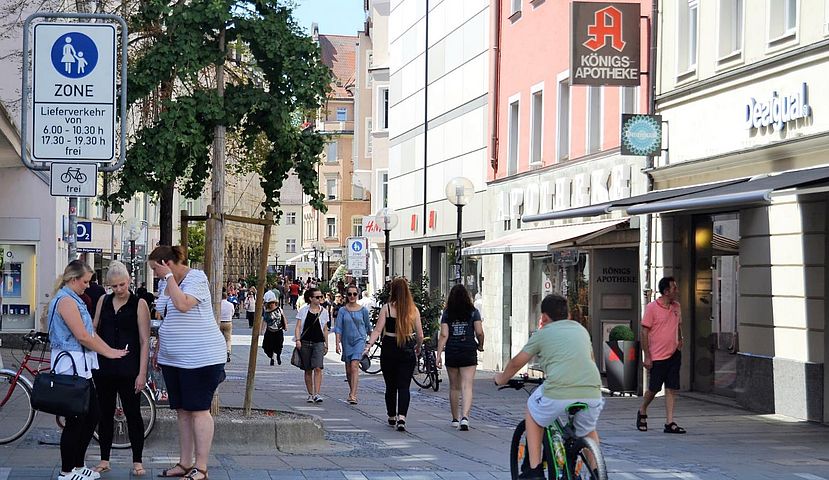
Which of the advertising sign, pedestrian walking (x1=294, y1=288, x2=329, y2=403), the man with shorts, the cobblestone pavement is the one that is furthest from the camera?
the advertising sign

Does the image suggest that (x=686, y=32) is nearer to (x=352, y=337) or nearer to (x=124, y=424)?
(x=352, y=337)

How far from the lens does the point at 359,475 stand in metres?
11.4

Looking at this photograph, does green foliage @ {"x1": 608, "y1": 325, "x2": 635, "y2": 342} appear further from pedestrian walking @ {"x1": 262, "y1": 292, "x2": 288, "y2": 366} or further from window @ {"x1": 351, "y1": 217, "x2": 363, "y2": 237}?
window @ {"x1": 351, "y1": 217, "x2": 363, "y2": 237}

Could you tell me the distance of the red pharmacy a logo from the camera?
844 inches

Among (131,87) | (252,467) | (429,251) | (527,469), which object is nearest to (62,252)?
(429,251)

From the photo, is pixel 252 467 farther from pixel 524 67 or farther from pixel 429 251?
pixel 429 251

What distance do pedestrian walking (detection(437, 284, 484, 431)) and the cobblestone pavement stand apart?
0.51m

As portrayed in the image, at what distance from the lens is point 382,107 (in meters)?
53.5

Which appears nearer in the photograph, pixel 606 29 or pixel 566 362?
pixel 566 362

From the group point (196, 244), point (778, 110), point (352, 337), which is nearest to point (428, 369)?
point (352, 337)

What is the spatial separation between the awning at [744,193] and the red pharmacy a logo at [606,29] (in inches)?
166

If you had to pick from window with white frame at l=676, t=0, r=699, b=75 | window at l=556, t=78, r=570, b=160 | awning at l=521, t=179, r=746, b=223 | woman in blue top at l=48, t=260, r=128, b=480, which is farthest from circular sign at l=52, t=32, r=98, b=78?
window at l=556, t=78, r=570, b=160

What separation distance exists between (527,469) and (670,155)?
1239 centimetres

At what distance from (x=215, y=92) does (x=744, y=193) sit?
18.8 feet
